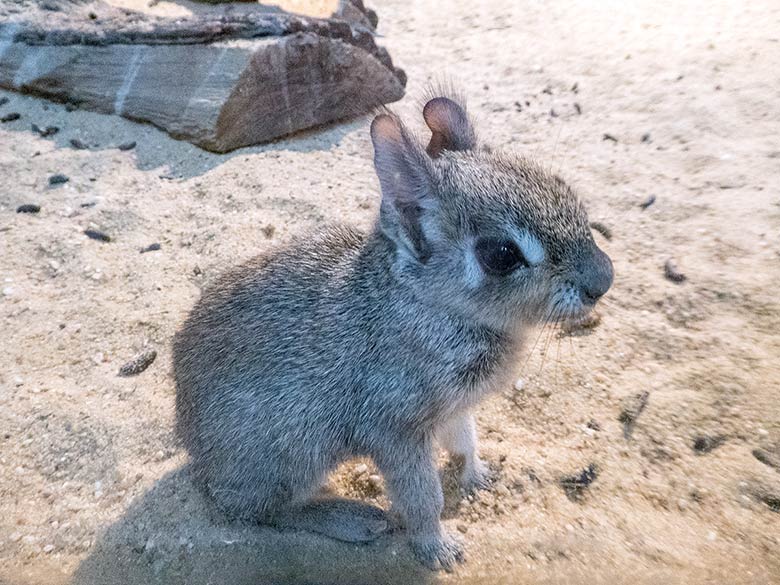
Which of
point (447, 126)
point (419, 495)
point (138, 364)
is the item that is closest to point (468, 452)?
point (419, 495)

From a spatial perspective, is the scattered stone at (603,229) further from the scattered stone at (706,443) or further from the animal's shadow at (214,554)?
the animal's shadow at (214,554)

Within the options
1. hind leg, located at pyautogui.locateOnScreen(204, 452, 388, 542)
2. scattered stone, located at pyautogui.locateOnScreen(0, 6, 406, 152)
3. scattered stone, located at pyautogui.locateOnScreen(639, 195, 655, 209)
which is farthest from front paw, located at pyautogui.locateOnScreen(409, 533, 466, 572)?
scattered stone, located at pyautogui.locateOnScreen(0, 6, 406, 152)

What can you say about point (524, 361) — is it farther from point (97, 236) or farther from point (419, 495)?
point (97, 236)

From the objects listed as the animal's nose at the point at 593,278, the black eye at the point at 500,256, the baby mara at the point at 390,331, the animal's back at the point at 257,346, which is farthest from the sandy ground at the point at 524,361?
the animal's nose at the point at 593,278

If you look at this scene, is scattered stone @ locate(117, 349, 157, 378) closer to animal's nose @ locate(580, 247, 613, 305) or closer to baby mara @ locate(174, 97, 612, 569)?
baby mara @ locate(174, 97, 612, 569)

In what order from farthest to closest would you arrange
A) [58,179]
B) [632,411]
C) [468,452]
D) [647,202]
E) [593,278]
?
1. [58,179]
2. [647,202]
3. [632,411]
4. [468,452]
5. [593,278]

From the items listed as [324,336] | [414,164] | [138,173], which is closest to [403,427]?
[324,336]

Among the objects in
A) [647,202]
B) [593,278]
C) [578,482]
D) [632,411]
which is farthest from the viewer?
[647,202]

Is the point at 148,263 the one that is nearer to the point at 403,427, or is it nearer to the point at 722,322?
the point at 403,427
